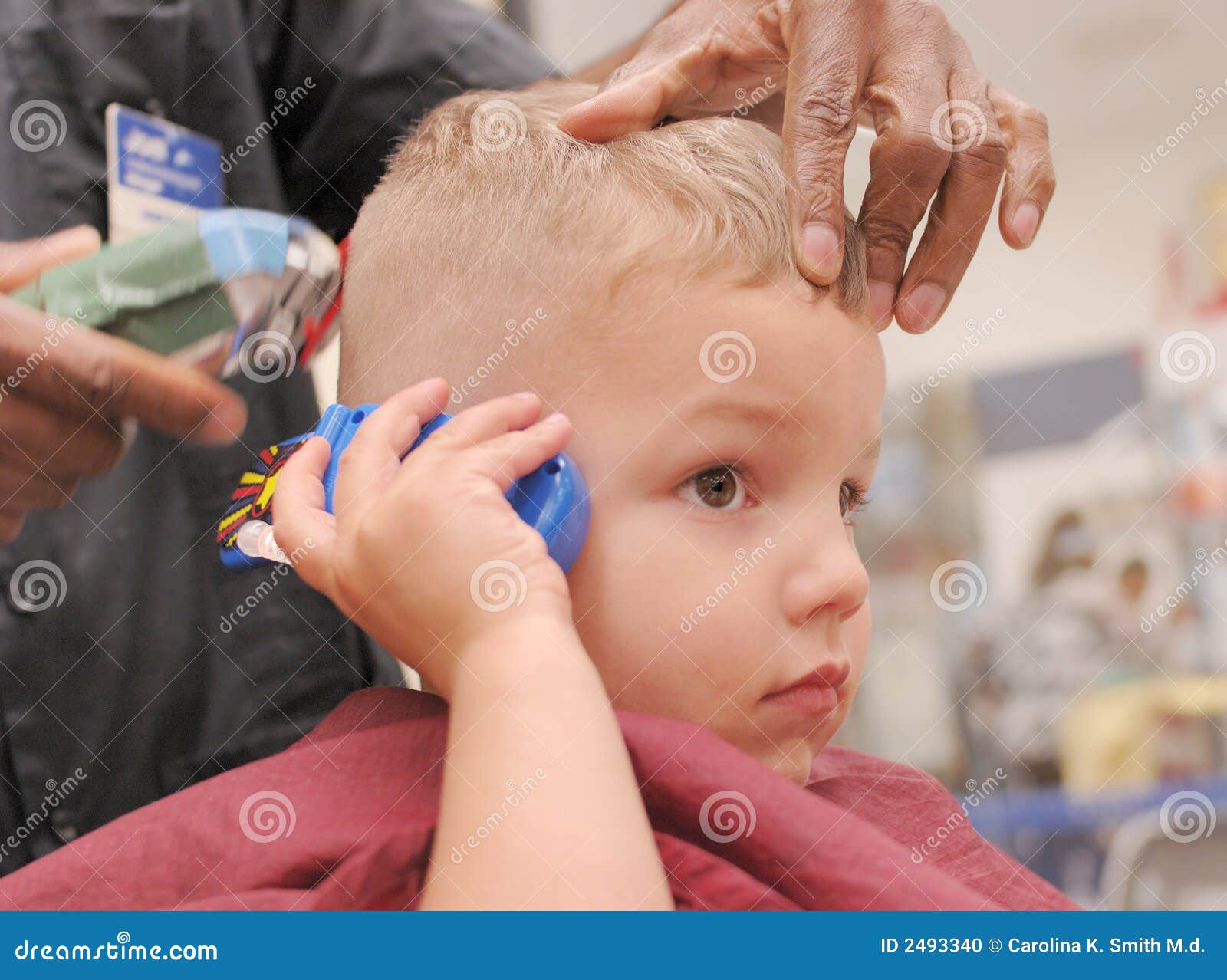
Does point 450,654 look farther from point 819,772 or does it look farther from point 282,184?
point 282,184

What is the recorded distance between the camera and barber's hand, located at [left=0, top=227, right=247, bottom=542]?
691 mm

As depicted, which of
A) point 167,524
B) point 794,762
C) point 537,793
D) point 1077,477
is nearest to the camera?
point 537,793

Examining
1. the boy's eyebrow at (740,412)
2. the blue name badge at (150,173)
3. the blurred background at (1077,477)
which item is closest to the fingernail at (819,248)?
the boy's eyebrow at (740,412)

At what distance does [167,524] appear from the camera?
1.00 metres

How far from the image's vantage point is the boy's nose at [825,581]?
0.71 m

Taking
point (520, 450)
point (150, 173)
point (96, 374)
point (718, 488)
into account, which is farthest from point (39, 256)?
point (718, 488)

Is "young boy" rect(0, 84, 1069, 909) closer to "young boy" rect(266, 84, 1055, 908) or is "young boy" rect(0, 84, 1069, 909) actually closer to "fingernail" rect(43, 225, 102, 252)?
"young boy" rect(266, 84, 1055, 908)

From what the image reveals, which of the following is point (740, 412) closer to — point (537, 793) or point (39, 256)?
point (537, 793)

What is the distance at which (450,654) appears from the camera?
60 cm

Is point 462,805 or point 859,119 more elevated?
point 859,119

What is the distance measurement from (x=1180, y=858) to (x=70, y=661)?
7.63ft

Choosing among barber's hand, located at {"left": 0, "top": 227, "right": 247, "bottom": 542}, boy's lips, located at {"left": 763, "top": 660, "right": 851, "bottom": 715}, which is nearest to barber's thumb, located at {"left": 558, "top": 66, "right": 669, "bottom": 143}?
barber's hand, located at {"left": 0, "top": 227, "right": 247, "bottom": 542}

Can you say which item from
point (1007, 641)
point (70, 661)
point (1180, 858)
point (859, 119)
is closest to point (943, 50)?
point (859, 119)

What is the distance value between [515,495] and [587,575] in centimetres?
8
